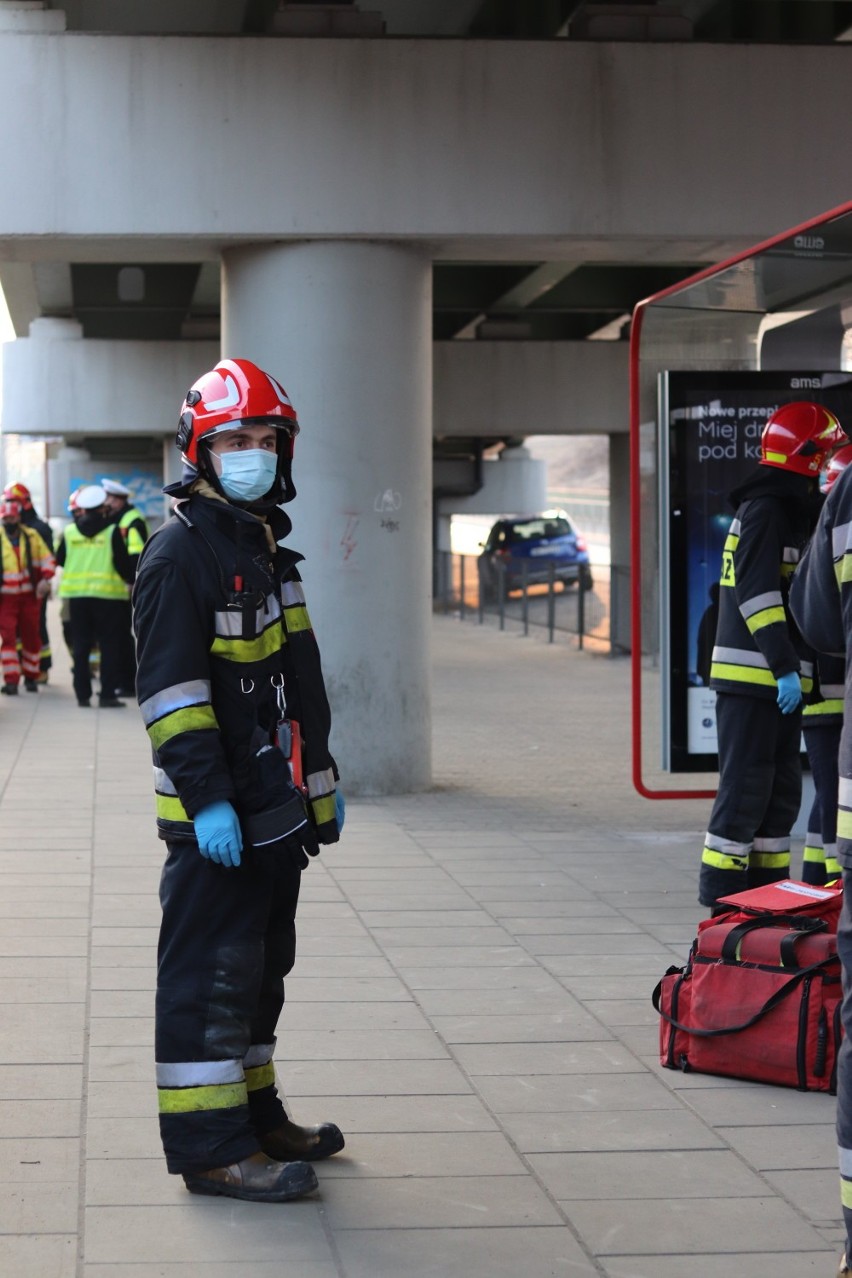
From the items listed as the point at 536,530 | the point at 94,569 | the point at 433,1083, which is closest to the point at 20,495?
the point at 94,569

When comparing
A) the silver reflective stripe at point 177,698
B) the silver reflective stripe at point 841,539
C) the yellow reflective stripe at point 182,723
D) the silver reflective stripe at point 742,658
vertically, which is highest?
the silver reflective stripe at point 841,539

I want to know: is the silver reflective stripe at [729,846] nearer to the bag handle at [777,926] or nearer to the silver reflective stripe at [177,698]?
the bag handle at [777,926]

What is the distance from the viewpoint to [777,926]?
515 centimetres

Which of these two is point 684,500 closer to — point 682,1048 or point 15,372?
point 682,1048

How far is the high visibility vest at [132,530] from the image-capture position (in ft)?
50.6

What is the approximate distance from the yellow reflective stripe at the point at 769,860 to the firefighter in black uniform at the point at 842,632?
10.9 ft

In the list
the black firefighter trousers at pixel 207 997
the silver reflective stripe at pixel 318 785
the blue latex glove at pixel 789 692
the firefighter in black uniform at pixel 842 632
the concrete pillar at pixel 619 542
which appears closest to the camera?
the firefighter in black uniform at pixel 842 632

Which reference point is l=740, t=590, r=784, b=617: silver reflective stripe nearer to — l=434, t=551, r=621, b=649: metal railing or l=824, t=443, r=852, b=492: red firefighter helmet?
l=824, t=443, r=852, b=492: red firefighter helmet

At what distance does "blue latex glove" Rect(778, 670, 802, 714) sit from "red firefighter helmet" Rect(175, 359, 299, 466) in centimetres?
283

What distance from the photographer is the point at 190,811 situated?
4047 millimetres

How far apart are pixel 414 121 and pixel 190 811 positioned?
23.2ft

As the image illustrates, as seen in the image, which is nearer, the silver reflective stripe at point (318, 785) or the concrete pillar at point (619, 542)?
the silver reflective stripe at point (318, 785)

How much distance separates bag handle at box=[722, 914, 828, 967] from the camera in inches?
197

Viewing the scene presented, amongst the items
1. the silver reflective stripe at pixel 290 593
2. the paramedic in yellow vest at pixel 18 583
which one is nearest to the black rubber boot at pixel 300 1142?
the silver reflective stripe at pixel 290 593
